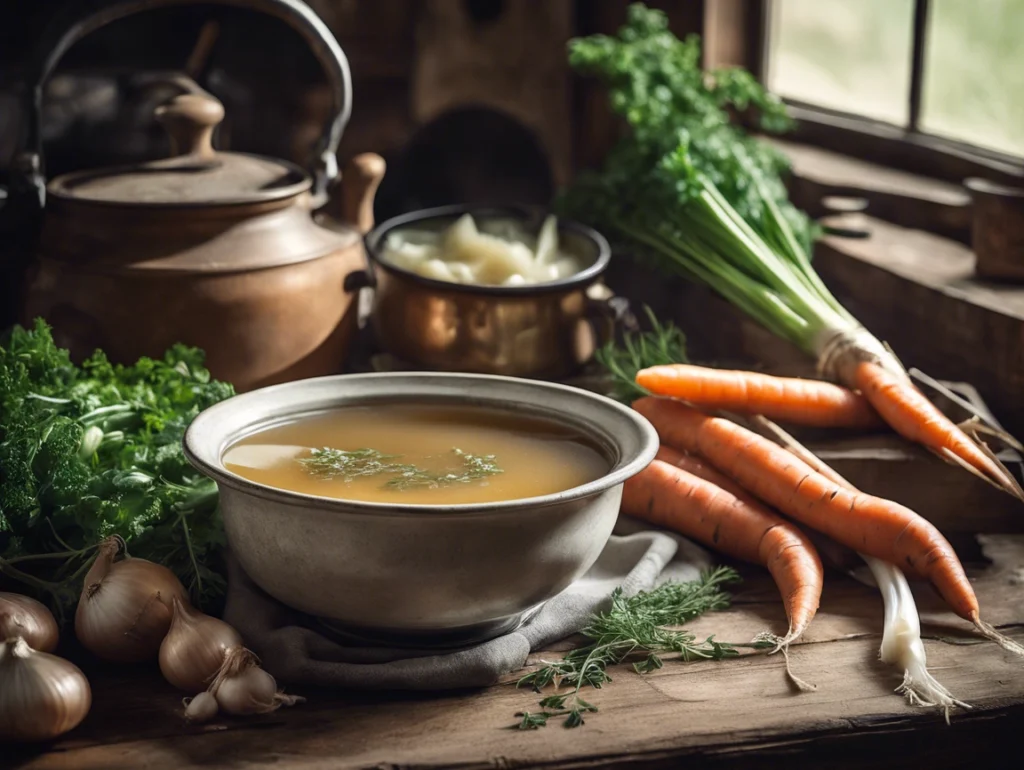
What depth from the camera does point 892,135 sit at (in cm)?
257

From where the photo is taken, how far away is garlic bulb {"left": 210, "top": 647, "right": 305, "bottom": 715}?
47.2 inches

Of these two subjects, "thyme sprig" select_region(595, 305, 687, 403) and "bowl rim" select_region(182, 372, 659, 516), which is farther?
"thyme sprig" select_region(595, 305, 687, 403)

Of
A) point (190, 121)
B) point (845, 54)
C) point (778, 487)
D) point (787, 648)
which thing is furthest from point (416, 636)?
point (845, 54)

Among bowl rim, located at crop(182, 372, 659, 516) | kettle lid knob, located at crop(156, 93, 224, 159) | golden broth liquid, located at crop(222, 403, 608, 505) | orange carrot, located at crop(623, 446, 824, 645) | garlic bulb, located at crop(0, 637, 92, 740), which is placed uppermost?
kettle lid knob, located at crop(156, 93, 224, 159)

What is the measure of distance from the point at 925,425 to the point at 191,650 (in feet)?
3.46

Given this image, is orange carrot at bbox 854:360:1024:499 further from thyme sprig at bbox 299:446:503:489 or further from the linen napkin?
thyme sprig at bbox 299:446:503:489

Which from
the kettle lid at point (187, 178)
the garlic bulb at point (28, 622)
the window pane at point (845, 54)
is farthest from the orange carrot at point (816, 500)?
the window pane at point (845, 54)

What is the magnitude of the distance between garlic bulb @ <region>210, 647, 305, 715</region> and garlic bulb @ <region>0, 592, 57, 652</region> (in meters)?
0.21

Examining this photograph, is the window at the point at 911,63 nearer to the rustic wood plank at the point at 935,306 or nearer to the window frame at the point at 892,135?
the window frame at the point at 892,135

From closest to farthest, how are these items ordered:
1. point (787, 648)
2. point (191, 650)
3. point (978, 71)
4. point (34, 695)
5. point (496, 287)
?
point (34, 695)
point (191, 650)
point (787, 648)
point (496, 287)
point (978, 71)

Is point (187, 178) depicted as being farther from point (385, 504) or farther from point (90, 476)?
point (385, 504)

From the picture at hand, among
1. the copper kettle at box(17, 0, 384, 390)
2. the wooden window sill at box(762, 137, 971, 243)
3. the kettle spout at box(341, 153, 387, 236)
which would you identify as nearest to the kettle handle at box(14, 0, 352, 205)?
the copper kettle at box(17, 0, 384, 390)

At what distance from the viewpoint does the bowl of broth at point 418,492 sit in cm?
116

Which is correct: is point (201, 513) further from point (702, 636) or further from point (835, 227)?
point (835, 227)
